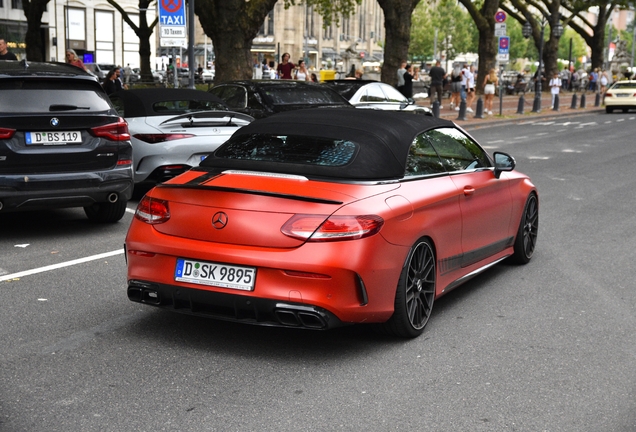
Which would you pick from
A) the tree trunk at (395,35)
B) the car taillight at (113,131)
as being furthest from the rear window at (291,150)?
the tree trunk at (395,35)

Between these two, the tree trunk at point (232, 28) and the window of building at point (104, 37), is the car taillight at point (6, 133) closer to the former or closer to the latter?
the tree trunk at point (232, 28)

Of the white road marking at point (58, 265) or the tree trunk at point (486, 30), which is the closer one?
the white road marking at point (58, 265)

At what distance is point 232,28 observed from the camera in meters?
23.6

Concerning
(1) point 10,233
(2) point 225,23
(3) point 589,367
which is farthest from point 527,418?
(2) point 225,23

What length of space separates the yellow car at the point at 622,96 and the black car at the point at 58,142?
3536 centimetres

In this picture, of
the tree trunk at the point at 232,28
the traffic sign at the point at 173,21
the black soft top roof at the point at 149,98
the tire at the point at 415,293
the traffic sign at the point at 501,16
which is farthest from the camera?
the traffic sign at the point at 501,16

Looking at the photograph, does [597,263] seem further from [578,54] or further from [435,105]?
[578,54]

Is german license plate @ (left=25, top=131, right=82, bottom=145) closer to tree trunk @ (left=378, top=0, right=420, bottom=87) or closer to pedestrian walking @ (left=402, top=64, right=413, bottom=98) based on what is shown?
pedestrian walking @ (left=402, top=64, right=413, bottom=98)

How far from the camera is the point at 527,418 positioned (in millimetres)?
4457

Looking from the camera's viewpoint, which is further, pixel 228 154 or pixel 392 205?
pixel 228 154

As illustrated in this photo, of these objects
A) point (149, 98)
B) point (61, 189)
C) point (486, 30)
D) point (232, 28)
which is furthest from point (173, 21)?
point (486, 30)

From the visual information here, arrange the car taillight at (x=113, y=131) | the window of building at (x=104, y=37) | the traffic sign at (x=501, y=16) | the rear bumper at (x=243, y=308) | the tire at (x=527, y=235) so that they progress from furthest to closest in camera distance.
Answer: the window of building at (x=104, y=37)
the traffic sign at (x=501, y=16)
the car taillight at (x=113, y=131)
the tire at (x=527, y=235)
the rear bumper at (x=243, y=308)

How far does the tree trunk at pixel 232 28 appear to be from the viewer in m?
23.5

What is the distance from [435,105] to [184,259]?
956 inches
